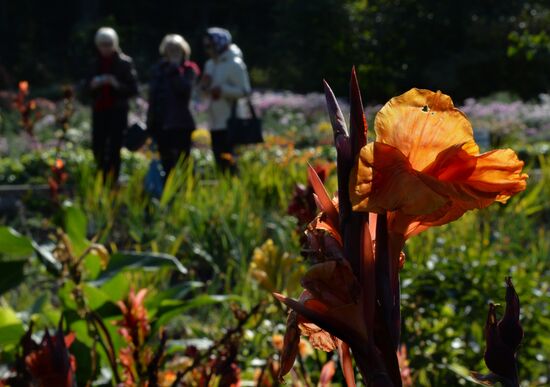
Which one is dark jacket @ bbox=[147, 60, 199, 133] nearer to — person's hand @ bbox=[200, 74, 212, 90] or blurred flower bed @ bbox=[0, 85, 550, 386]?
person's hand @ bbox=[200, 74, 212, 90]

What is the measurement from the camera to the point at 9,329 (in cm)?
206

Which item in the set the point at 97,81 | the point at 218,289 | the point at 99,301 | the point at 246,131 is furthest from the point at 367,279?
the point at 97,81

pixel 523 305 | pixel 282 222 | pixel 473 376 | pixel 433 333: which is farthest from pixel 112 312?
pixel 282 222

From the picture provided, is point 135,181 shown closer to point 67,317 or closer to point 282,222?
point 282,222

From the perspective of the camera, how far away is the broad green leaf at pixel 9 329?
6.75ft

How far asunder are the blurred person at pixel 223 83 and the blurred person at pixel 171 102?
23 centimetres

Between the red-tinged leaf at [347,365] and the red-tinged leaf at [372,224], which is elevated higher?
the red-tinged leaf at [372,224]

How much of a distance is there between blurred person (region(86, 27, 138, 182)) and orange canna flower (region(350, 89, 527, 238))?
22.3 feet

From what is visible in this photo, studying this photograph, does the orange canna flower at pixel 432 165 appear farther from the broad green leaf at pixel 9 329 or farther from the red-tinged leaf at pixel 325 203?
the broad green leaf at pixel 9 329

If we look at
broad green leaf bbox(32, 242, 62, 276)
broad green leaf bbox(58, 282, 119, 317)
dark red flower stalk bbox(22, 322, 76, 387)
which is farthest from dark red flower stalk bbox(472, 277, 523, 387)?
broad green leaf bbox(32, 242, 62, 276)

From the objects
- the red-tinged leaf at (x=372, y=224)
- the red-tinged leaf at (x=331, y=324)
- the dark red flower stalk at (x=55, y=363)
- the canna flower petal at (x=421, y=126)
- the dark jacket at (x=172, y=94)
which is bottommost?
the dark red flower stalk at (x=55, y=363)

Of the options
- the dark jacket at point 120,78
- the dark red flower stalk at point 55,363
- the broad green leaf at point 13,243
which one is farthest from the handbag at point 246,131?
the dark red flower stalk at point 55,363

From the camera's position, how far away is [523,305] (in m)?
2.82

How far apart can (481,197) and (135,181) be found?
5662mm
